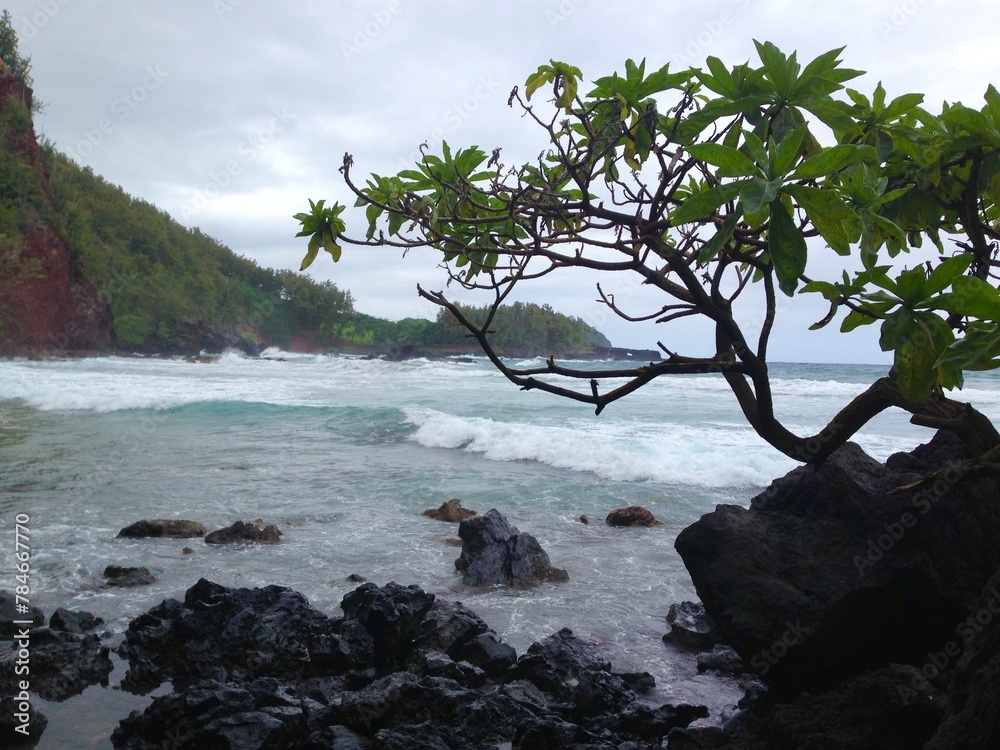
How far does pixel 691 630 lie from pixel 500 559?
1765 mm

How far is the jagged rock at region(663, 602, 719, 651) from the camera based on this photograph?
4.54m

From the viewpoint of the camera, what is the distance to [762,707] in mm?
3500

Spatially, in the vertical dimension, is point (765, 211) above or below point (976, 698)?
above

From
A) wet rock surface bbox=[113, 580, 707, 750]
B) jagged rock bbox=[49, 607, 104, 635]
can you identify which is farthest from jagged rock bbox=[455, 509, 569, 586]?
jagged rock bbox=[49, 607, 104, 635]

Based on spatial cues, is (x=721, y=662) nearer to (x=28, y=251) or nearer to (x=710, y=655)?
(x=710, y=655)

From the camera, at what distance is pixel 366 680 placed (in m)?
3.95

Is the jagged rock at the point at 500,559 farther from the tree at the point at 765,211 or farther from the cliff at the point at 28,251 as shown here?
the cliff at the point at 28,251

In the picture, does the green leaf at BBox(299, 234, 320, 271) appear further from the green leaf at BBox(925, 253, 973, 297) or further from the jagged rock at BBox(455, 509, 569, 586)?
the jagged rock at BBox(455, 509, 569, 586)

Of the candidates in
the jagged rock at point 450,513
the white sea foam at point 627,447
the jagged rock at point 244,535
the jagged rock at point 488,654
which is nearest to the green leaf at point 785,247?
the jagged rock at point 488,654

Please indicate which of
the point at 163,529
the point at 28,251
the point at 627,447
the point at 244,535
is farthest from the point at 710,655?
the point at 28,251

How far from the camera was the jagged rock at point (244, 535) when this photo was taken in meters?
6.65

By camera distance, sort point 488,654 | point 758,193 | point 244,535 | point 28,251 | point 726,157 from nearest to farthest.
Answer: point 758,193, point 726,157, point 488,654, point 244,535, point 28,251

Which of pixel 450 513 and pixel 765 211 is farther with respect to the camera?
pixel 450 513

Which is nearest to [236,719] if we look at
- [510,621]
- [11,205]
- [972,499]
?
[510,621]
